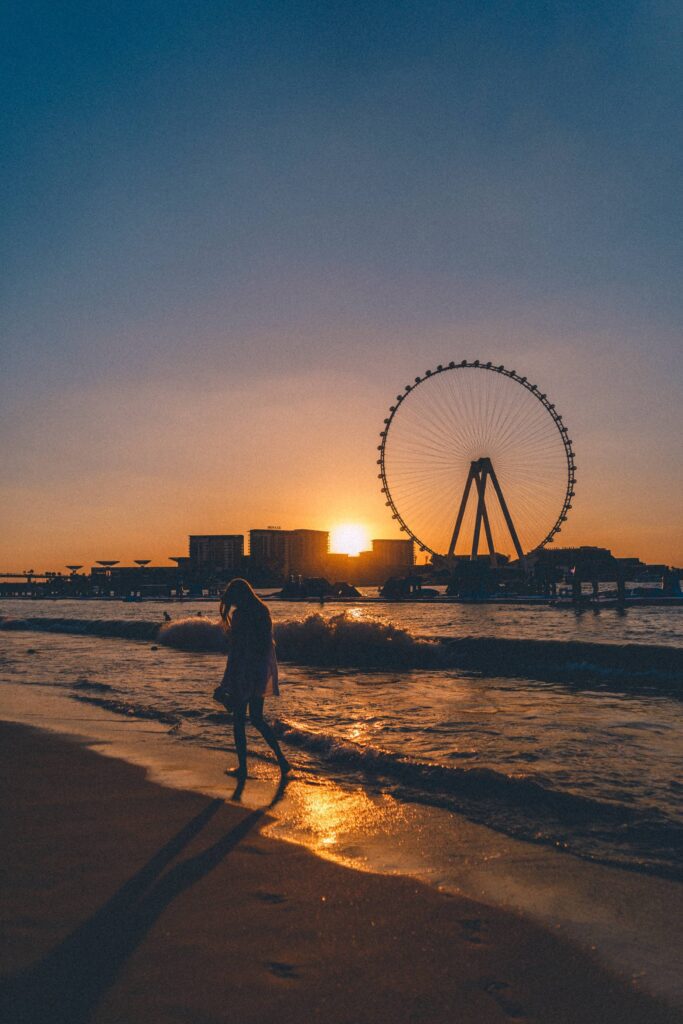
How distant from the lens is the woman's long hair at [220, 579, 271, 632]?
8.35m

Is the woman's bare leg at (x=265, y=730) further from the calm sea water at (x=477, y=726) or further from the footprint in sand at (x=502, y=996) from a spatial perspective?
the footprint in sand at (x=502, y=996)

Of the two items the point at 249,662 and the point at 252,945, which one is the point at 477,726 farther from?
the point at 252,945

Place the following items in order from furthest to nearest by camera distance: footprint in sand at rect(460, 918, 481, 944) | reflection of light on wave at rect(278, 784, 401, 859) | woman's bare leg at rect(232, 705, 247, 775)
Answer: woman's bare leg at rect(232, 705, 247, 775), reflection of light on wave at rect(278, 784, 401, 859), footprint in sand at rect(460, 918, 481, 944)

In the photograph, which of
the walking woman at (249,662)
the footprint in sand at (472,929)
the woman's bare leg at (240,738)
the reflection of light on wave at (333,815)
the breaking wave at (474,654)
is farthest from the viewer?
the breaking wave at (474,654)

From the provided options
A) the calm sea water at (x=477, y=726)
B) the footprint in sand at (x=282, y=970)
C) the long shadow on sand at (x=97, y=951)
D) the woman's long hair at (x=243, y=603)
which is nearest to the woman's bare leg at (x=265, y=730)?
the calm sea water at (x=477, y=726)

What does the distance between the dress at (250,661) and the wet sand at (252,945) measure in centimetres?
264

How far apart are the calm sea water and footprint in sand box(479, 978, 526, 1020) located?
2152 mm

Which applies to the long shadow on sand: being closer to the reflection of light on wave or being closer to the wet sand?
the wet sand

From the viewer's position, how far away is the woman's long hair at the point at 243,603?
8352mm

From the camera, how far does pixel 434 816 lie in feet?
21.0

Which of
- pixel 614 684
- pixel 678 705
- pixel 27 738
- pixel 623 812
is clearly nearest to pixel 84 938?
pixel 623 812

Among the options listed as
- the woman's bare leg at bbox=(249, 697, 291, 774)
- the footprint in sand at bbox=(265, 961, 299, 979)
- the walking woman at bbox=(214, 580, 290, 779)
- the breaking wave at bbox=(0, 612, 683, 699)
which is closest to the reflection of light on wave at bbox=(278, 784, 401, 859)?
the woman's bare leg at bbox=(249, 697, 291, 774)

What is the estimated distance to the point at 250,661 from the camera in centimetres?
838

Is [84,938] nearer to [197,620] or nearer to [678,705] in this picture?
[678,705]
